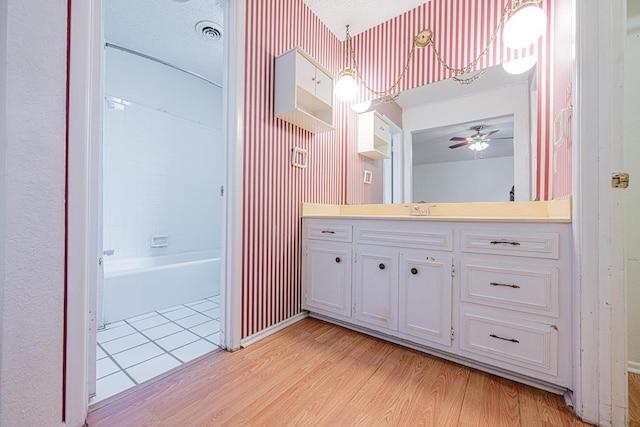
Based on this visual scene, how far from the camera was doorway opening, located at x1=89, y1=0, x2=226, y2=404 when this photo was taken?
5.57 feet

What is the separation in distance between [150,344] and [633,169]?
2.90m

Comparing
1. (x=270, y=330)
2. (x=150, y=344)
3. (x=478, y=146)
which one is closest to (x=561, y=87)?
(x=478, y=146)

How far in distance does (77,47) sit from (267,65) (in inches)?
43.0

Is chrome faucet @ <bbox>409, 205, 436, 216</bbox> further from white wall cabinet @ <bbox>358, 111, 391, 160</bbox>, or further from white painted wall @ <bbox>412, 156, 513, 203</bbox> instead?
white wall cabinet @ <bbox>358, 111, 391, 160</bbox>

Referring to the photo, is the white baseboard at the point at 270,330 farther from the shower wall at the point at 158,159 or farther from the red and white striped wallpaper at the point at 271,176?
the shower wall at the point at 158,159

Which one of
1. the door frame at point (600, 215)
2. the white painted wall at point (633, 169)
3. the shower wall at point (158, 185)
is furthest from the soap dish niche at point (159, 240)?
the white painted wall at point (633, 169)

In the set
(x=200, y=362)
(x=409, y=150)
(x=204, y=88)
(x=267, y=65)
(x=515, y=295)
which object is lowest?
(x=200, y=362)

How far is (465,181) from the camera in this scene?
1842 millimetres

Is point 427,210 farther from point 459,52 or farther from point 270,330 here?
point 270,330

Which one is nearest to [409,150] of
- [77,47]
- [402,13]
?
[402,13]

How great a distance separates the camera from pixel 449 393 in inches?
48.5

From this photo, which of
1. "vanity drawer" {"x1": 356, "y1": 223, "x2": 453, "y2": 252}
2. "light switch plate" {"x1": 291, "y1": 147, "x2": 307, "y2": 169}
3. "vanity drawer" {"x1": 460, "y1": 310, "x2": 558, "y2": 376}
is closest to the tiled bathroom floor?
"vanity drawer" {"x1": 356, "y1": 223, "x2": 453, "y2": 252}

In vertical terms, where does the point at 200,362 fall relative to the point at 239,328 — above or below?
below

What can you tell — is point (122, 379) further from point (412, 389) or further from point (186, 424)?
point (412, 389)
